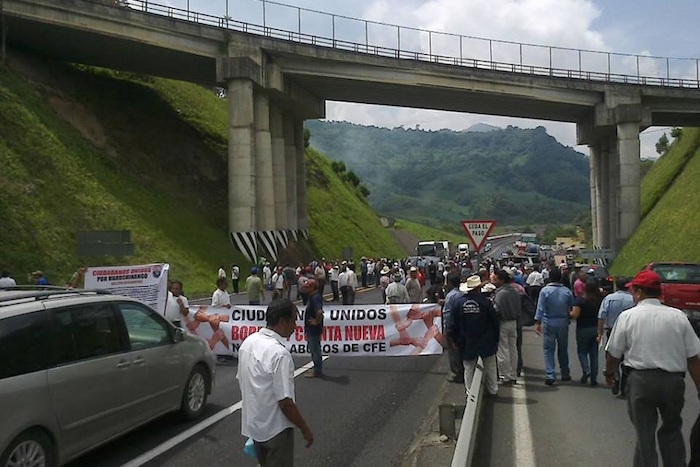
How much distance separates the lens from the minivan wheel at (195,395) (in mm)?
8109

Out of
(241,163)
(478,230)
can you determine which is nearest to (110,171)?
(241,163)

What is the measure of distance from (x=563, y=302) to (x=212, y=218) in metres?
31.6

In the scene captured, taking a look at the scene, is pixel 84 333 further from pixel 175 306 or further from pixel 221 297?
A: pixel 221 297

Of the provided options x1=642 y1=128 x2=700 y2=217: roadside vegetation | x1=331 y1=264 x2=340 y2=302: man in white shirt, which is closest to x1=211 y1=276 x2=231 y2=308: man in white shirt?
x1=331 y1=264 x2=340 y2=302: man in white shirt

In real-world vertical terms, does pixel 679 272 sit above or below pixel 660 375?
above

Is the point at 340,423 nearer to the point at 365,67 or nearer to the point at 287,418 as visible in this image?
the point at 287,418

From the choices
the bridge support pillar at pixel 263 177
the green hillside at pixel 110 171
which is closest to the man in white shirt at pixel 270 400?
the green hillside at pixel 110 171

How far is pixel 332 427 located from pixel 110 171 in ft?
99.2

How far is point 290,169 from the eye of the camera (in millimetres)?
46469

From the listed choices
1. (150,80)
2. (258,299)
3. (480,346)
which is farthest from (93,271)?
(150,80)

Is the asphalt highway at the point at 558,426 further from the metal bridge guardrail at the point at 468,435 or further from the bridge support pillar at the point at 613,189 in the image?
the bridge support pillar at the point at 613,189

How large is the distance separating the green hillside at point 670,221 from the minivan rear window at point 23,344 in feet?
106

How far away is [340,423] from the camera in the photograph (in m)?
8.16

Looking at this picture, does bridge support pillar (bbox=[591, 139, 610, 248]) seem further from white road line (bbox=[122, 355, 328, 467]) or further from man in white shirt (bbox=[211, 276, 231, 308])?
white road line (bbox=[122, 355, 328, 467])
